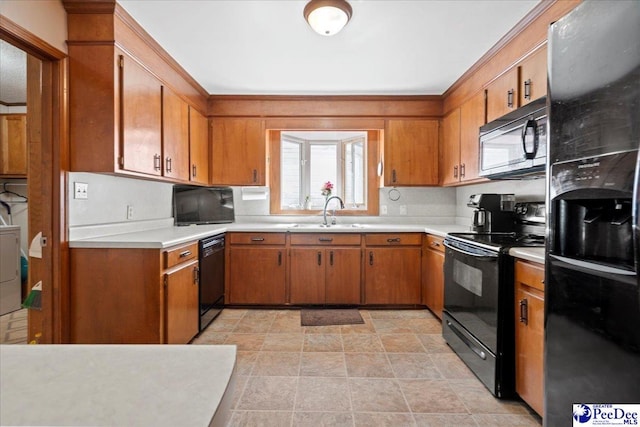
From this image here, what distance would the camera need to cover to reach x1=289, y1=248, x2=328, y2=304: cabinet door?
→ 3398 millimetres

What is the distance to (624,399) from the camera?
109 centimetres

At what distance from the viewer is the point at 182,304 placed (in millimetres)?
2391

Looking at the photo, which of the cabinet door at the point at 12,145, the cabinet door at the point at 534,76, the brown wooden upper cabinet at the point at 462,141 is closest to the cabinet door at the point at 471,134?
the brown wooden upper cabinet at the point at 462,141

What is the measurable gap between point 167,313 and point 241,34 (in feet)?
6.74

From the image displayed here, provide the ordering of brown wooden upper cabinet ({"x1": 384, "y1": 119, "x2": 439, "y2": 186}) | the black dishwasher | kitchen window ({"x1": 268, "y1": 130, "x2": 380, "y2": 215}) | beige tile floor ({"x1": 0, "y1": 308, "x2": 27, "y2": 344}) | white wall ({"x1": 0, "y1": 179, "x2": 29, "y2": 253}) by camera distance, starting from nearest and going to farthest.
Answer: beige tile floor ({"x1": 0, "y1": 308, "x2": 27, "y2": 344}), the black dishwasher, brown wooden upper cabinet ({"x1": 384, "y1": 119, "x2": 439, "y2": 186}), white wall ({"x1": 0, "y1": 179, "x2": 29, "y2": 253}), kitchen window ({"x1": 268, "y1": 130, "x2": 380, "y2": 215})

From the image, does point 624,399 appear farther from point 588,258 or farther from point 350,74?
point 350,74

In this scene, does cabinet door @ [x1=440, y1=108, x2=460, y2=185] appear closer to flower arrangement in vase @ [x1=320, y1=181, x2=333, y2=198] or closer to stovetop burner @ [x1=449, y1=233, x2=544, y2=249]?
stovetop burner @ [x1=449, y1=233, x2=544, y2=249]

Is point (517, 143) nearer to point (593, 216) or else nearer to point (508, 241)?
point (508, 241)

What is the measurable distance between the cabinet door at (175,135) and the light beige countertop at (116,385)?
2.40 metres

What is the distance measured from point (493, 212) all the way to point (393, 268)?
3.86 feet

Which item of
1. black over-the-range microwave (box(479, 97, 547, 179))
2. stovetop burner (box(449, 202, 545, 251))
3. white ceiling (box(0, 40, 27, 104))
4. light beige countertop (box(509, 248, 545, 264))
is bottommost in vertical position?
light beige countertop (box(509, 248, 545, 264))

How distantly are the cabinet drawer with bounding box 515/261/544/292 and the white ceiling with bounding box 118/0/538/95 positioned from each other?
162cm

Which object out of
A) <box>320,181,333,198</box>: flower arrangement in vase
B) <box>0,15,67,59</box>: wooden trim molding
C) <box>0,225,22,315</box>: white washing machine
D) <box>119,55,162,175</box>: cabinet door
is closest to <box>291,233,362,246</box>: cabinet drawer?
<box>320,181,333,198</box>: flower arrangement in vase

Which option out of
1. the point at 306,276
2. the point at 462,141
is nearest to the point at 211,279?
the point at 306,276
